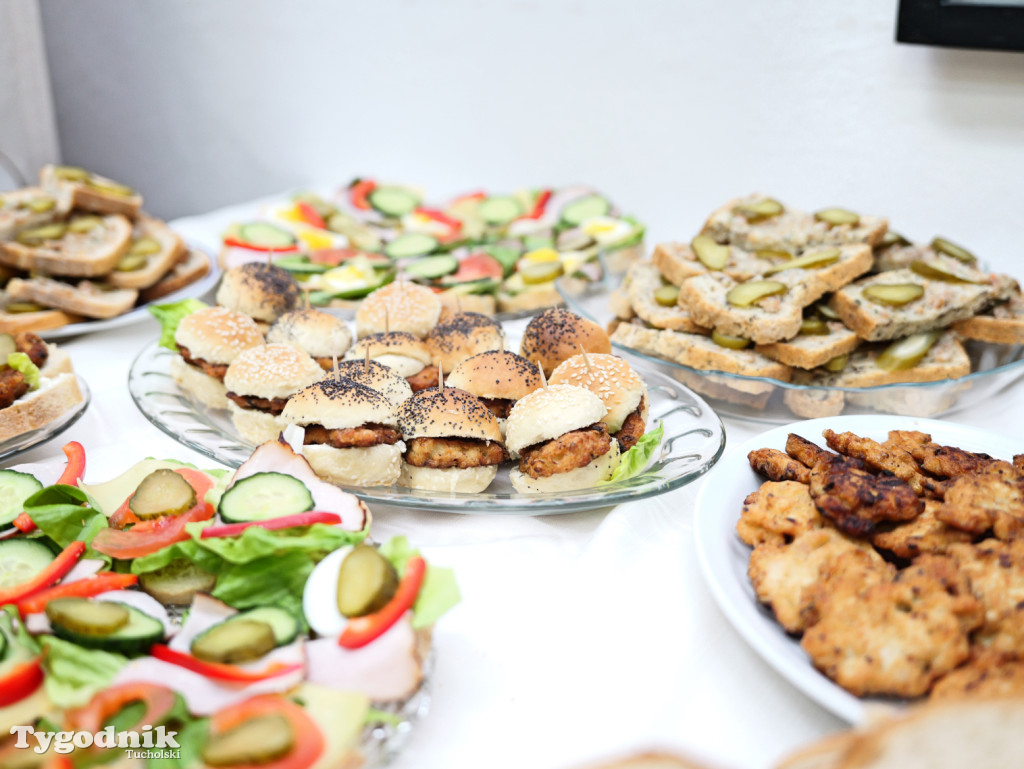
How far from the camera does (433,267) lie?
375 centimetres

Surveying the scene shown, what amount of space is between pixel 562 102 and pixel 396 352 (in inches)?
137

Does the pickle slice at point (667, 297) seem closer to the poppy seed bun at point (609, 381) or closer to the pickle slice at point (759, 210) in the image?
the pickle slice at point (759, 210)

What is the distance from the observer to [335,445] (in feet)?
6.64

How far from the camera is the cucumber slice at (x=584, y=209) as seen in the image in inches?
179

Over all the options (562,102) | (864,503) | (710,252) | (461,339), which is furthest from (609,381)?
(562,102)

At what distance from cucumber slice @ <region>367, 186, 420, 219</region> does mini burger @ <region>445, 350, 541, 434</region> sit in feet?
8.71

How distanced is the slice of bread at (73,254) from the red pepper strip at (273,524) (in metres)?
2.28

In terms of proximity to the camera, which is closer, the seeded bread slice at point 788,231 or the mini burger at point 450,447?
the mini burger at point 450,447

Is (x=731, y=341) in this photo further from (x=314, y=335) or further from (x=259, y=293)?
(x=259, y=293)

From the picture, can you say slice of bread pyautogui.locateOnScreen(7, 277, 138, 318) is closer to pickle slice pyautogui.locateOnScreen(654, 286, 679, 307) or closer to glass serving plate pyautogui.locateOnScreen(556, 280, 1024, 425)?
glass serving plate pyautogui.locateOnScreen(556, 280, 1024, 425)

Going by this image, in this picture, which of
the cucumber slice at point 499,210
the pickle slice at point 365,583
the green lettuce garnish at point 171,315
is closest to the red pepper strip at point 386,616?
the pickle slice at point 365,583

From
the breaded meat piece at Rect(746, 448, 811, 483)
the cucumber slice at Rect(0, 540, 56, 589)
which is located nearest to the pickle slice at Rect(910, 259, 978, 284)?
the breaded meat piece at Rect(746, 448, 811, 483)

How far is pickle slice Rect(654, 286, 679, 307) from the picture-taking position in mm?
2930

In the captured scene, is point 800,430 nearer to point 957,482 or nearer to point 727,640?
point 957,482
